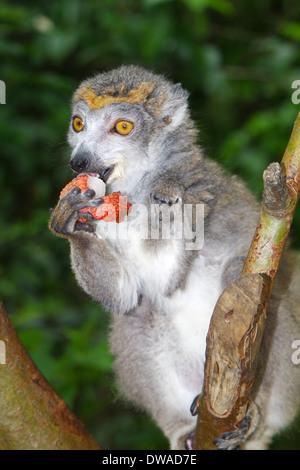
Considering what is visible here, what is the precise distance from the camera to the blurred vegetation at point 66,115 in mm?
6023

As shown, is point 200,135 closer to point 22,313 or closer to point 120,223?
point 120,223

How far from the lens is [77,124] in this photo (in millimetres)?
3883

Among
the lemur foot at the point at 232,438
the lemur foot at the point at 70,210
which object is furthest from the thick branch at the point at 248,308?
the lemur foot at the point at 70,210

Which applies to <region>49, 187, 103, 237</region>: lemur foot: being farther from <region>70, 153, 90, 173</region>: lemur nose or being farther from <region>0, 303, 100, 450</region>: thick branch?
<region>0, 303, 100, 450</region>: thick branch

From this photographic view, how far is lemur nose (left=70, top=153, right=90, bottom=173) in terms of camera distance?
3510mm

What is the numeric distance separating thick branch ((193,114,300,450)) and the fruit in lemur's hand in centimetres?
99

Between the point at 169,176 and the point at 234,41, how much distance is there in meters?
5.79

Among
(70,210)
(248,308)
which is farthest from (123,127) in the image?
(248,308)

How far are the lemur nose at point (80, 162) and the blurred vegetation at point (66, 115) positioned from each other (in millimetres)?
2007

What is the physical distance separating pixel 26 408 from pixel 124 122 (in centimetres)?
185

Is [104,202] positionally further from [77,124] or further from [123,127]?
[77,124]

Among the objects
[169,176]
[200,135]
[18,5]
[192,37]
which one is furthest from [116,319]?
[18,5]

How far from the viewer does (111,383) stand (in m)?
4.84
